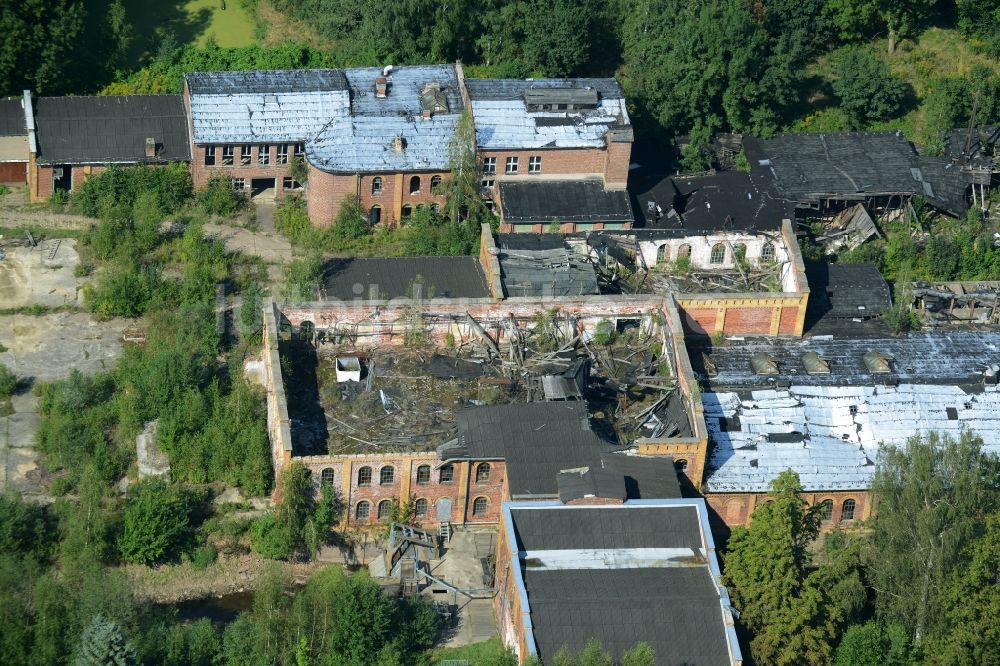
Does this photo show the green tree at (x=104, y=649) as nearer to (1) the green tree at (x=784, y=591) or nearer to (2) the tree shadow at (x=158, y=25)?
(1) the green tree at (x=784, y=591)

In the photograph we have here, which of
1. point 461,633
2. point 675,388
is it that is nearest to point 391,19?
point 675,388

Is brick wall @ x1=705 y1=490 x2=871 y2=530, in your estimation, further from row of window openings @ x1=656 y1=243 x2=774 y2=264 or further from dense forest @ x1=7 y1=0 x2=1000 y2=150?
dense forest @ x1=7 y1=0 x2=1000 y2=150

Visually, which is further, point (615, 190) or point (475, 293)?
point (615, 190)

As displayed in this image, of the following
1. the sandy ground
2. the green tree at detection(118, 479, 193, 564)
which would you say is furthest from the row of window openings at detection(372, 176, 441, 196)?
the green tree at detection(118, 479, 193, 564)

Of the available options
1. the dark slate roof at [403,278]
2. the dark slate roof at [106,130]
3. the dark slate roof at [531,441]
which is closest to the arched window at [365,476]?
the dark slate roof at [531,441]

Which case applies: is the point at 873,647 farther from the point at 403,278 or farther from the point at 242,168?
the point at 242,168

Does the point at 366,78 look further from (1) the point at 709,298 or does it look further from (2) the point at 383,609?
(2) the point at 383,609

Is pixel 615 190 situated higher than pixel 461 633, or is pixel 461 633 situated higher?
pixel 615 190

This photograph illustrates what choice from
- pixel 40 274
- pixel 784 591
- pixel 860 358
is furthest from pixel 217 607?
pixel 860 358
